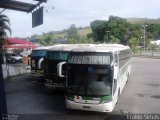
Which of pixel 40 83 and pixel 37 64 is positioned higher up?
pixel 37 64

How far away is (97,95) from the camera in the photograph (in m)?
12.2

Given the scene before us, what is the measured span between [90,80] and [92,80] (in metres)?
0.08

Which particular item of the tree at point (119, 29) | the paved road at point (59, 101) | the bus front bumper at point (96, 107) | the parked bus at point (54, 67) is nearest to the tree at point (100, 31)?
the tree at point (119, 29)

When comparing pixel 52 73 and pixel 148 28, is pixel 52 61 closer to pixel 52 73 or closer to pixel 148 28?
pixel 52 73

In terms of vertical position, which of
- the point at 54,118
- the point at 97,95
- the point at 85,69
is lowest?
the point at 54,118

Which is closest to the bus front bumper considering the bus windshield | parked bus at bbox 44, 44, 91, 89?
the bus windshield

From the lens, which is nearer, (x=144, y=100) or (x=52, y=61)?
(x=144, y=100)

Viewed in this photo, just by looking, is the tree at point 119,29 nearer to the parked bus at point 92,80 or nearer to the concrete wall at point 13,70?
the concrete wall at point 13,70

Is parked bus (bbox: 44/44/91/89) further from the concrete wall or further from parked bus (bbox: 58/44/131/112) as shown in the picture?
the concrete wall

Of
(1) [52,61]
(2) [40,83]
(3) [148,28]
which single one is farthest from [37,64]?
(3) [148,28]

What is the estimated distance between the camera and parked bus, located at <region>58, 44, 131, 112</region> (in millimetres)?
12242

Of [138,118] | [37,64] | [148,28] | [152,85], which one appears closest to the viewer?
[138,118]

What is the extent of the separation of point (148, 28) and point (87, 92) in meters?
108

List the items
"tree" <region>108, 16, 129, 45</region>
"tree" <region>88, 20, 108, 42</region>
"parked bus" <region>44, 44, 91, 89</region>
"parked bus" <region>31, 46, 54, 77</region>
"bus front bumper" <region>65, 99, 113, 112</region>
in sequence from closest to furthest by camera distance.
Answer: "bus front bumper" <region>65, 99, 113, 112</region> < "parked bus" <region>44, 44, 91, 89</region> < "parked bus" <region>31, 46, 54, 77</region> < "tree" <region>108, 16, 129, 45</region> < "tree" <region>88, 20, 108, 42</region>
